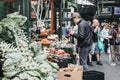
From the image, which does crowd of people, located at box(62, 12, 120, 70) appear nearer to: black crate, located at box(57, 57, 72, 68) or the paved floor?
the paved floor

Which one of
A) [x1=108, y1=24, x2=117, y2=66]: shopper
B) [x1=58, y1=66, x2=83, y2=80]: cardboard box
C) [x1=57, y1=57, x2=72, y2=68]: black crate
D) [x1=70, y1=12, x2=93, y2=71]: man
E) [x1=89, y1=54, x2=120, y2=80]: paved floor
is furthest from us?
[x1=108, y1=24, x2=117, y2=66]: shopper

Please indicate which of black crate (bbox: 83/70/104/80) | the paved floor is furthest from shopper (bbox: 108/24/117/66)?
black crate (bbox: 83/70/104/80)

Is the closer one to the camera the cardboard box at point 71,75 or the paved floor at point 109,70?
the cardboard box at point 71,75

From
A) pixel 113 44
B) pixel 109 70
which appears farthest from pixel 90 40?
pixel 113 44

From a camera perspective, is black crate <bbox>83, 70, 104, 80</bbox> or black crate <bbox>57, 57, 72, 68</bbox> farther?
black crate <bbox>57, 57, 72, 68</bbox>

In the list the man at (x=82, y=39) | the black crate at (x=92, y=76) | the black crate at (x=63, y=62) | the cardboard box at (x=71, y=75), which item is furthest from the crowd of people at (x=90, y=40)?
the cardboard box at (x=71, y=75)

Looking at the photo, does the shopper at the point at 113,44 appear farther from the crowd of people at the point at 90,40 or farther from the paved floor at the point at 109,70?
the paved floor at the point at 109,70

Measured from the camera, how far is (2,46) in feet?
16.5

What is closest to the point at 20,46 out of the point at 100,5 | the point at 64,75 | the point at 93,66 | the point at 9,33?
the point at 9,33

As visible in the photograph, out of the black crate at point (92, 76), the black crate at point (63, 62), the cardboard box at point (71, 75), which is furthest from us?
the black crate at point (63, 62)

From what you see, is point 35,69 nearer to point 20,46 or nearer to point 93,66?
point 20,46

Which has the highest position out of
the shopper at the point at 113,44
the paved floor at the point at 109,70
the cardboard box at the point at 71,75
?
the cardboard box at the point at 71,75

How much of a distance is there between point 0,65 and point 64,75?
6.70 ft

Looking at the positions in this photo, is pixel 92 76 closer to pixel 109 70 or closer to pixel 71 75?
pixel 71 75
